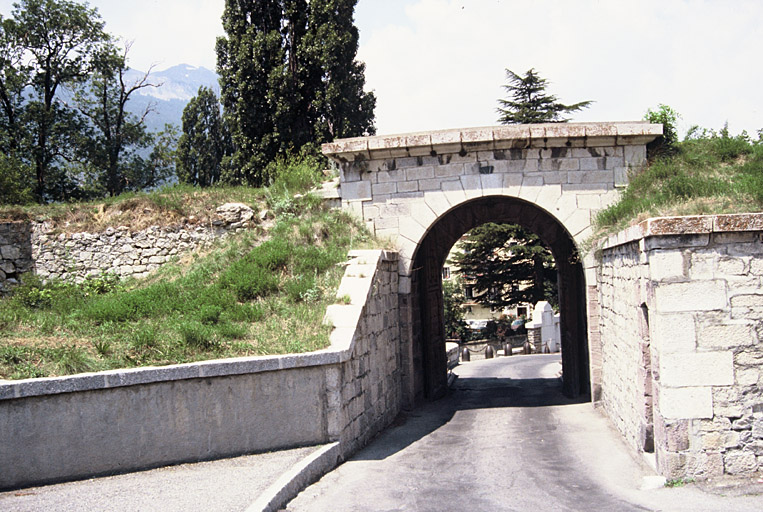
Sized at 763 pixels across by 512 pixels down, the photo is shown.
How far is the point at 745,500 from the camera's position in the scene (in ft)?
18.5

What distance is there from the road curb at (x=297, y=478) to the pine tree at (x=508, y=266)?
80.3 feet

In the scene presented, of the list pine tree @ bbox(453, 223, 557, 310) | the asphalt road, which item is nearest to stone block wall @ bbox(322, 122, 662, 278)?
the asphalt road

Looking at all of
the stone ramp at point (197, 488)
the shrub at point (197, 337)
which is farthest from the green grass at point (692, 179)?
the shrub at point (197, 337)

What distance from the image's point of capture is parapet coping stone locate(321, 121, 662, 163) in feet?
34.9

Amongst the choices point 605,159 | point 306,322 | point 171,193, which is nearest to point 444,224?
point 605,159

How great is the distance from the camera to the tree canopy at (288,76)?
2005 centimetres

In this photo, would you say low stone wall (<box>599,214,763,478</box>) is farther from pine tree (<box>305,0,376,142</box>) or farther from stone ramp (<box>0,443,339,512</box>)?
pine tree (<box>305,0,376,142</box>)

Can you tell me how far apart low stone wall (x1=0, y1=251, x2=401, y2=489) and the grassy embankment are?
15.3 inches

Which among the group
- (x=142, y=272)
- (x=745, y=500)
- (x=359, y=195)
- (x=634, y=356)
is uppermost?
(x=359, y=195)

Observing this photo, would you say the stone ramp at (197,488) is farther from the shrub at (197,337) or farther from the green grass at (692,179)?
the green grass at (692,179)

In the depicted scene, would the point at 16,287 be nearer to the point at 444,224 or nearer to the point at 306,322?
the point at 306,322

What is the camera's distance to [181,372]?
681 centimetres

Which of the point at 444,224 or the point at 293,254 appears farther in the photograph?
the point at 444,224

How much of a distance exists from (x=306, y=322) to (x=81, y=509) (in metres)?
3.48
